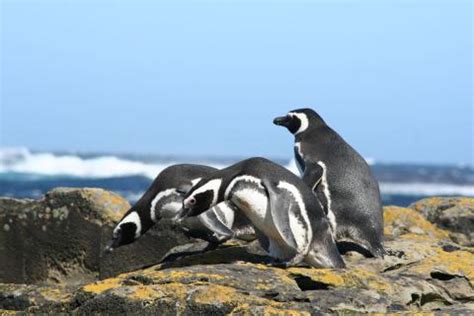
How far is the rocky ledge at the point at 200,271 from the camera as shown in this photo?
5941mm

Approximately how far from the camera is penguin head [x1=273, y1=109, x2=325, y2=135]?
31.9 feet

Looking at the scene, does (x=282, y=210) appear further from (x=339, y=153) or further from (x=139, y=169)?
(x=139, y=169)

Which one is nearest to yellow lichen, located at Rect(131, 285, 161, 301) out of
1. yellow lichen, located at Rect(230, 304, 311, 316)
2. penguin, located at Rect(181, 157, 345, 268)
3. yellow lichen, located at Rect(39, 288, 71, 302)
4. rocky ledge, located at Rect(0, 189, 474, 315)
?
rocky ledge, located at Rect(0, 189, 474, 315)

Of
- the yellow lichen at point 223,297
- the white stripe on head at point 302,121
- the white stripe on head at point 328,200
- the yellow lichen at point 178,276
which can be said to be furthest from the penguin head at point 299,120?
the yellow lichen at point 223,297

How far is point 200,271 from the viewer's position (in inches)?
254

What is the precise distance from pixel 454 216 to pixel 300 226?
319 centimetres

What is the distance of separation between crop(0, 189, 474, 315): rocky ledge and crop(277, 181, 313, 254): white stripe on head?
36cm

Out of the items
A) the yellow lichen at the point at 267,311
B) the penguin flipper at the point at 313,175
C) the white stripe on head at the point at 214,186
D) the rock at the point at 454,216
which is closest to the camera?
the yellow lichen at the point at 267,311

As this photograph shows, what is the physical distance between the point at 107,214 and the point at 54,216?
1.70ft

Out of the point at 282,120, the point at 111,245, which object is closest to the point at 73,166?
the point at 282,120

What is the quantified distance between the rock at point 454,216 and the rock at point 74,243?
273 cm

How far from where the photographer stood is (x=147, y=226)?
9.27 m

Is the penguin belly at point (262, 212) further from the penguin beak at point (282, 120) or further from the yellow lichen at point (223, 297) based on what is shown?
the penguin beak at point (282, 120)

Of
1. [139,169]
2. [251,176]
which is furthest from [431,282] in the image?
[139,169]
